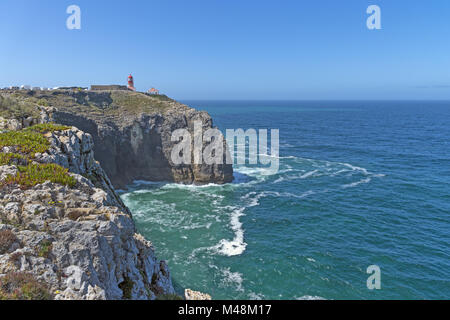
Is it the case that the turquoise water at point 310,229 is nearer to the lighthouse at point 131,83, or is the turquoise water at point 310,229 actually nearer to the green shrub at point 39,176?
the green shrub at point 39,176

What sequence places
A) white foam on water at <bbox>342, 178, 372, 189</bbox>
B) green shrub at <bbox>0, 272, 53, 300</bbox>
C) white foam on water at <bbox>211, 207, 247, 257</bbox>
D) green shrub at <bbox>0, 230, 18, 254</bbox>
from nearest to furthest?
green shrub at <bbox>0, 272, 53, 300</bbox> < green shrub at <bbox>0, 230, 18, 254</bbox> < white foam on water at <bbox>211, 207, 247, 257</bbox> < white foam on water at <bbox>342, 178, 372, 189</bbox>

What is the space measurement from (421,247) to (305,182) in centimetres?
2678

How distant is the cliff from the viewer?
5906cm

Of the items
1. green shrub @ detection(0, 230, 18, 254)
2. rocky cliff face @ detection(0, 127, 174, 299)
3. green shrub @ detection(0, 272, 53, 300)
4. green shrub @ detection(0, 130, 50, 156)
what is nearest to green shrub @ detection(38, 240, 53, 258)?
rocky cliff face @ detection(0, 127, 174, 299)

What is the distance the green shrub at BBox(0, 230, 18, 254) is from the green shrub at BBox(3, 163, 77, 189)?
14.9 ft

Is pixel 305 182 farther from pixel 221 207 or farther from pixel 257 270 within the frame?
pixel 257 270

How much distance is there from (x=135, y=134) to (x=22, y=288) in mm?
A: 56356

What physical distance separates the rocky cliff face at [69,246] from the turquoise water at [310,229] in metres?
15.6

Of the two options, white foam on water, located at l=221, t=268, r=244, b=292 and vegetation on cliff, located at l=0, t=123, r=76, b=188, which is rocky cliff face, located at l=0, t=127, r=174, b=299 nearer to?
vegetation on cliff, located at l=0, t=123, r=76, b=188

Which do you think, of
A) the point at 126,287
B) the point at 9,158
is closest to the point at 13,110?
the point at 9,158

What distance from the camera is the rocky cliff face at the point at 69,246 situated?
1099 centimetres

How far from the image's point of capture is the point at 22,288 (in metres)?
10.3

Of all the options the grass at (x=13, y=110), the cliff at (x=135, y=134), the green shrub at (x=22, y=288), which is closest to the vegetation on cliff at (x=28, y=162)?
the green shrub at (x=22, y=288)

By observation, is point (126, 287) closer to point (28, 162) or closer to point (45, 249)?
point (45, 249)
